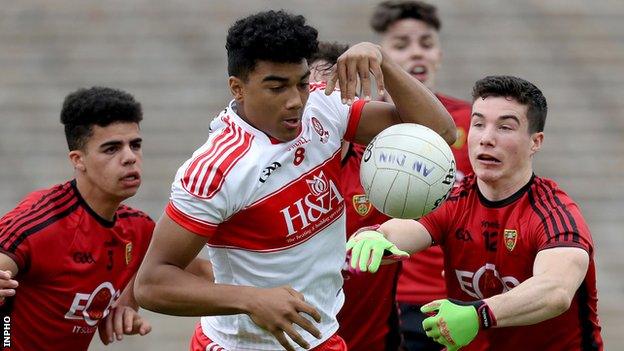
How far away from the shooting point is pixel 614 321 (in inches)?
432

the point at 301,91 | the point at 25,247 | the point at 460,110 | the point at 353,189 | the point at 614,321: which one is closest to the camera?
the point at 301,91

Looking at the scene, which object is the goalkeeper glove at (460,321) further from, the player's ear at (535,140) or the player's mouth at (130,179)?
the player's mouth at (130,179)

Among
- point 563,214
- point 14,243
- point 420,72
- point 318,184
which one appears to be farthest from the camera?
point 420,72

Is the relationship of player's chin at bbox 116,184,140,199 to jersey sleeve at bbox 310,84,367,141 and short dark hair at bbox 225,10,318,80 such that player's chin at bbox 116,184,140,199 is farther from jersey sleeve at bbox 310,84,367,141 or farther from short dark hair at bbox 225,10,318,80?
short dark hair at bbox 225,10,318,80

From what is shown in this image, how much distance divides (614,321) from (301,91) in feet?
22.2

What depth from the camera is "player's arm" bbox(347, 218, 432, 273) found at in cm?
532

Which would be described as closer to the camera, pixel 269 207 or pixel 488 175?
pixel 269 207

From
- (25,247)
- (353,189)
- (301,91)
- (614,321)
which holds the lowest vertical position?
(614,321)

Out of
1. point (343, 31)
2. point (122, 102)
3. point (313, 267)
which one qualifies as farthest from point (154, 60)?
point (313, 267)

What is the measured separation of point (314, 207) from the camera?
17.1 ft

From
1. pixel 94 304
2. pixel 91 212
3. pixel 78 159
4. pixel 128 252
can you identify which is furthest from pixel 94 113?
pixel 94 304

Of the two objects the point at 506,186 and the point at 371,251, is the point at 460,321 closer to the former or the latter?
the point at 371,251

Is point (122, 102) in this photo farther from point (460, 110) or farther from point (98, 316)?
point (460, 110)

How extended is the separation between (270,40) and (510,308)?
4.96 ft
